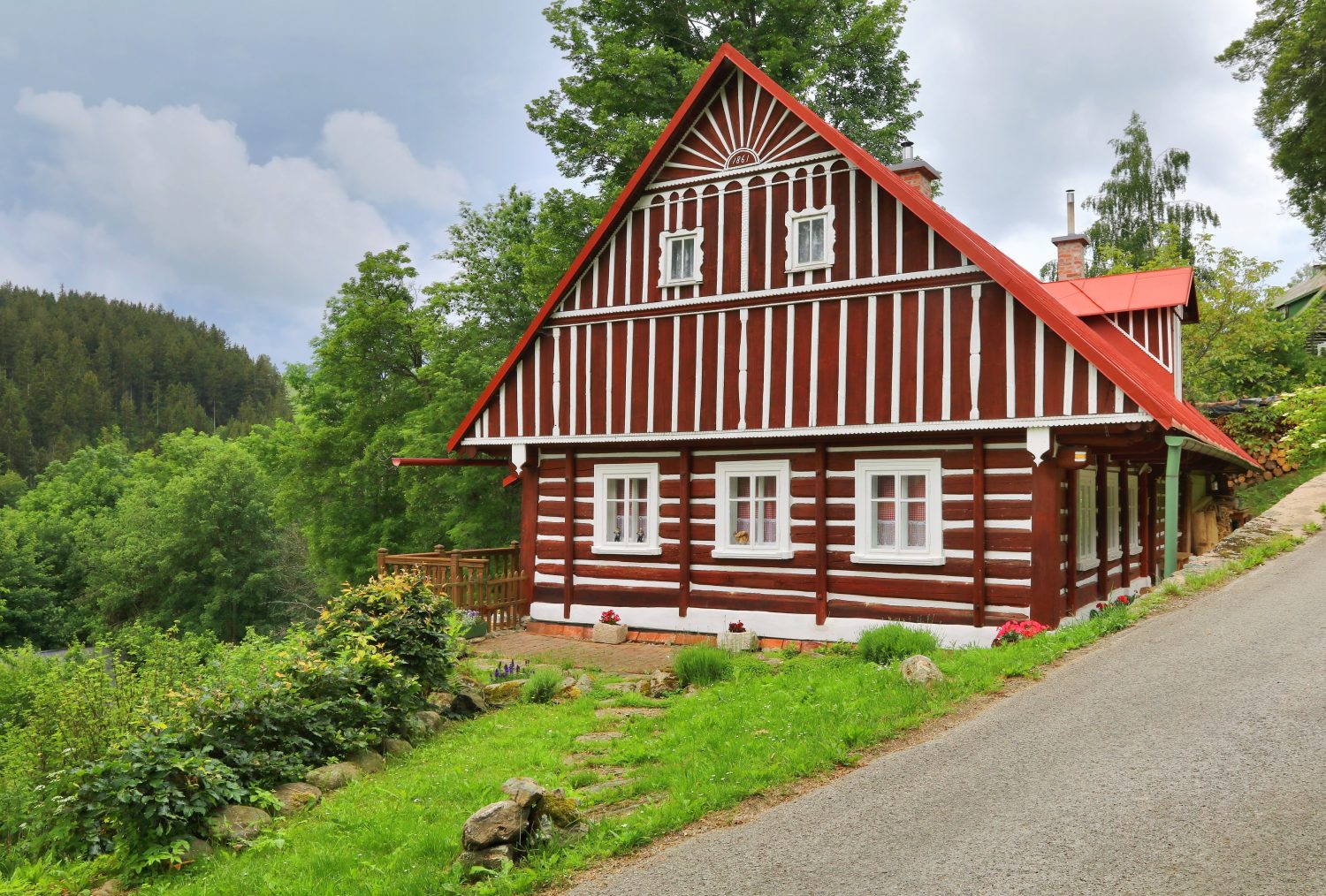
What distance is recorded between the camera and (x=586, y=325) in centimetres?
1608

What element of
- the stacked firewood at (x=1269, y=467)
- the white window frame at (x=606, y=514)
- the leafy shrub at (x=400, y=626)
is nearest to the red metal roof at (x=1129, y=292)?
the stacked firewood at (x=1269, y=467)

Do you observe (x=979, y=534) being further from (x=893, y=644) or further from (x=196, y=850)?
→ (x=196, y=850)

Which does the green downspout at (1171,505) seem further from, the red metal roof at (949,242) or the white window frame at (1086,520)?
the white window frame at (1086,520)

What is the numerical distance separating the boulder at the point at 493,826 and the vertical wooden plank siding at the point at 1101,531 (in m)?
11.8

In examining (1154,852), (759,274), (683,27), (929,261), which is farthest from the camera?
(683,27)

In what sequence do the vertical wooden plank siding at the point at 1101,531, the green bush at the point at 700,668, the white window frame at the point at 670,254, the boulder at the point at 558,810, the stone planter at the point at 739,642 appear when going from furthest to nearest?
1. the white window frame at the point at 670,254
2. the vertical wooden plank siding at the point at 1101,531
3. the stone planter at the point at 739,642
4. the green bush at the point at 700,668
5. the boulder at the point at 558,810

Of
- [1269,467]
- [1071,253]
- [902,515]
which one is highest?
[1071,253]

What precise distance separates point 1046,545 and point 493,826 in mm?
8907

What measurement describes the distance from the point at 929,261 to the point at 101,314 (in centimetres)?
13833

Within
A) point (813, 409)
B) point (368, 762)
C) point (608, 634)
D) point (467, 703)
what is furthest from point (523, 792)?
point (608, 634)

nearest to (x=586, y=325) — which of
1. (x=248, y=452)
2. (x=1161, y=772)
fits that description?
(x=1161, y=772)

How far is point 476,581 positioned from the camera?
16547 millimetres

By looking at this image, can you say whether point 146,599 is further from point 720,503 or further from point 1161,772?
point 1161,772

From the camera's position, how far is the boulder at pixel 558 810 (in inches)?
235
